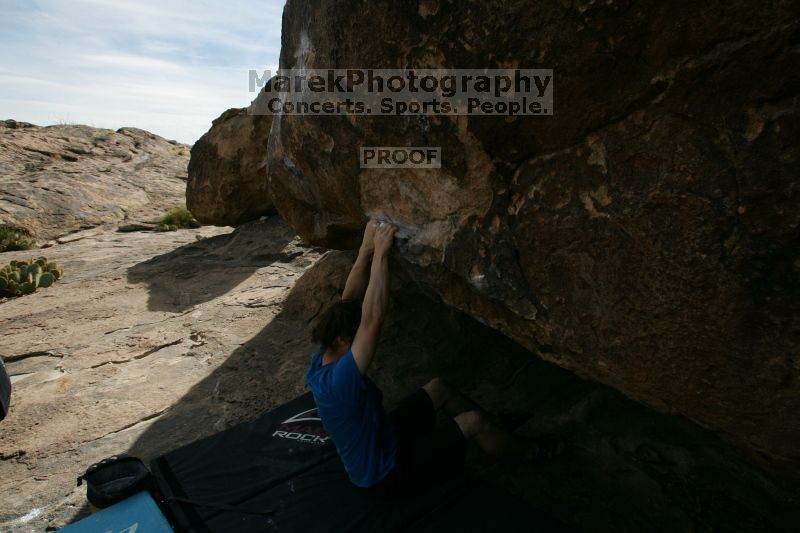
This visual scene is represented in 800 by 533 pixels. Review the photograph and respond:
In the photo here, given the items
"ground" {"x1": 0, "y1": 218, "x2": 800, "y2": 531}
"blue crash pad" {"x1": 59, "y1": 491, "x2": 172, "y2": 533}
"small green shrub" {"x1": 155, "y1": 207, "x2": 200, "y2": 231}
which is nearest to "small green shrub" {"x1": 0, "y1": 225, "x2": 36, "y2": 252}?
"small green shrub" {"x1": 155, "y1": 207, "x2": 200, "y2": 231}

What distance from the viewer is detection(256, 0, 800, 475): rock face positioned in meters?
1.46

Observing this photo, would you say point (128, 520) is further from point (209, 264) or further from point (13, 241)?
point (13, 241)

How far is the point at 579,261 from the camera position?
6.19 ft

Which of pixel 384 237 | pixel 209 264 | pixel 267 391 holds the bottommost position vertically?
pixel 267 391

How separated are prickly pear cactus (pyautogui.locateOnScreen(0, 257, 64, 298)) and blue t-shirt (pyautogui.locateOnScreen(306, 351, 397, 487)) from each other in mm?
5042

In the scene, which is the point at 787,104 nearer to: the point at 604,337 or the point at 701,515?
the point at 604,337

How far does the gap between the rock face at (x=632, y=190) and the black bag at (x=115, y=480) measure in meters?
1.75

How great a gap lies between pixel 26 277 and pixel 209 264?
1913 millimetres

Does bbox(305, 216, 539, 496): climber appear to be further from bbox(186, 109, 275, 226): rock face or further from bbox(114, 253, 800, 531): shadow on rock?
bbox(186, 109, 275, 226): rock face

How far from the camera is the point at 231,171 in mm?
6926

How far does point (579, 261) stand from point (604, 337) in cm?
27

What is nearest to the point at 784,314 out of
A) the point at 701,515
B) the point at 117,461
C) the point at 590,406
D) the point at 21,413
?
the point at 701,515

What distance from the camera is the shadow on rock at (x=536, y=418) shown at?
2.43m

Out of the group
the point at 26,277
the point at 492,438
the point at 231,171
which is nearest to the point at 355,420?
the point at 492,438
